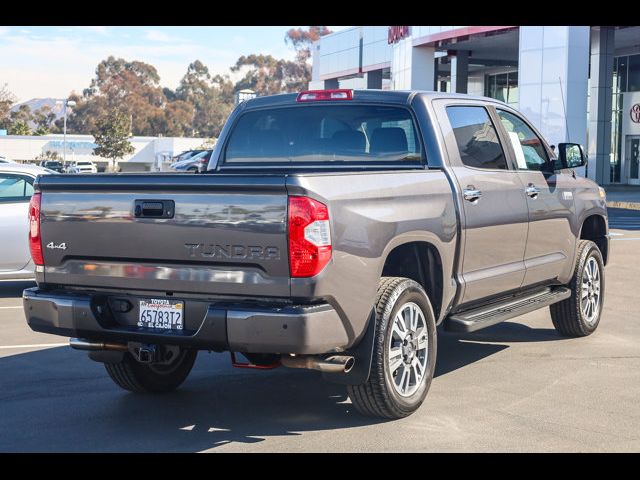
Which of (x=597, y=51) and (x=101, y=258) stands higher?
(x=597, y=51)

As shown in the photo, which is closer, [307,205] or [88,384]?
[307,205]

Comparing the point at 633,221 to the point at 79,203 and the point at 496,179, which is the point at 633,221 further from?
the point at 79,203

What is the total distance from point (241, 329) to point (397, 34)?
4839 cm

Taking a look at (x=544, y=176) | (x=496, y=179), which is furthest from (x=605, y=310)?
(x=496, y=179)

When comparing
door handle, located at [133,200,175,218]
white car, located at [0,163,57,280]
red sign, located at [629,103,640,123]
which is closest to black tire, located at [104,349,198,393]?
door handle, located at [133,200,175,218]

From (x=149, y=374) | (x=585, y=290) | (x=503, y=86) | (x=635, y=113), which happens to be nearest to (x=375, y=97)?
(x=149, y=374)

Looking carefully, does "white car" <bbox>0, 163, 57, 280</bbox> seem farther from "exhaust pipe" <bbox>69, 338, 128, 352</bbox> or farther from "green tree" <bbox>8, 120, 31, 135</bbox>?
"green tree" <bbox>8, 120, 31, 135</bbox>

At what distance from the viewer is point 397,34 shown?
2056 inches

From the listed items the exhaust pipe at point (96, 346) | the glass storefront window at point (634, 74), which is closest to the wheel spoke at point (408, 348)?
the exhaust pipe at point (96, 346)

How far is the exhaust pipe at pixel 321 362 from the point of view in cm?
555

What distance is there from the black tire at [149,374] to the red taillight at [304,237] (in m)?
1.85

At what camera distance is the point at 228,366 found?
784 cm

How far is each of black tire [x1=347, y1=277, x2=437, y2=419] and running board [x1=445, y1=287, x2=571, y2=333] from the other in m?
0.59

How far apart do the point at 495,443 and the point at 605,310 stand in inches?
212
